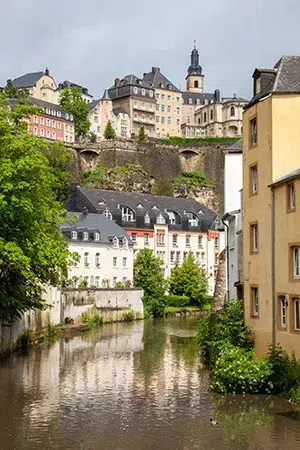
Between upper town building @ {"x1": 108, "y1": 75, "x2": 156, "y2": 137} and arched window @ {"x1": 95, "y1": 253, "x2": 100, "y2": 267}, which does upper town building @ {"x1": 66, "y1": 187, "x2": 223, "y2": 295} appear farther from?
upper town building @ {"x1": 108, "y1": 75, "x2": 156, "y2": 137}

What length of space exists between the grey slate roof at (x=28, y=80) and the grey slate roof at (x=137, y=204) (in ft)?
192

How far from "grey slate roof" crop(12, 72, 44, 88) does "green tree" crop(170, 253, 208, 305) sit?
2864 inches

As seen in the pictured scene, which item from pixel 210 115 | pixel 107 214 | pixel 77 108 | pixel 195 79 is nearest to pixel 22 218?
pixel 107 214

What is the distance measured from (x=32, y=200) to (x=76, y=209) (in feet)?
165

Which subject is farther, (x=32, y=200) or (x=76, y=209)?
(x=76, y=209)

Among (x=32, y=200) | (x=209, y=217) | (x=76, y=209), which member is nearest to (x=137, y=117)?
(x=209, y=217)

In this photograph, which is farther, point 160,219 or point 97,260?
point 160,219

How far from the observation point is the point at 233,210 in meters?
40.9

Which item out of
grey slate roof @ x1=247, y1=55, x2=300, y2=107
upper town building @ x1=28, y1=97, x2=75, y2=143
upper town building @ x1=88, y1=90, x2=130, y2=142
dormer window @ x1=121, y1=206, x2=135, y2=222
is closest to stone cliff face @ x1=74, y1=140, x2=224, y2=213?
upper town building @ x1=28, y1=97, x2=75, y2=143

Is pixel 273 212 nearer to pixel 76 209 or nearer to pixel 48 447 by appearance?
pixel 48 447

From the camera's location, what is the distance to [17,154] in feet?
112

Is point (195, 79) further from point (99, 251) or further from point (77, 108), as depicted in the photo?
point (99, 251)

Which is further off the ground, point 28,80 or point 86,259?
point 28,80

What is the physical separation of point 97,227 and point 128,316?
458 inches
